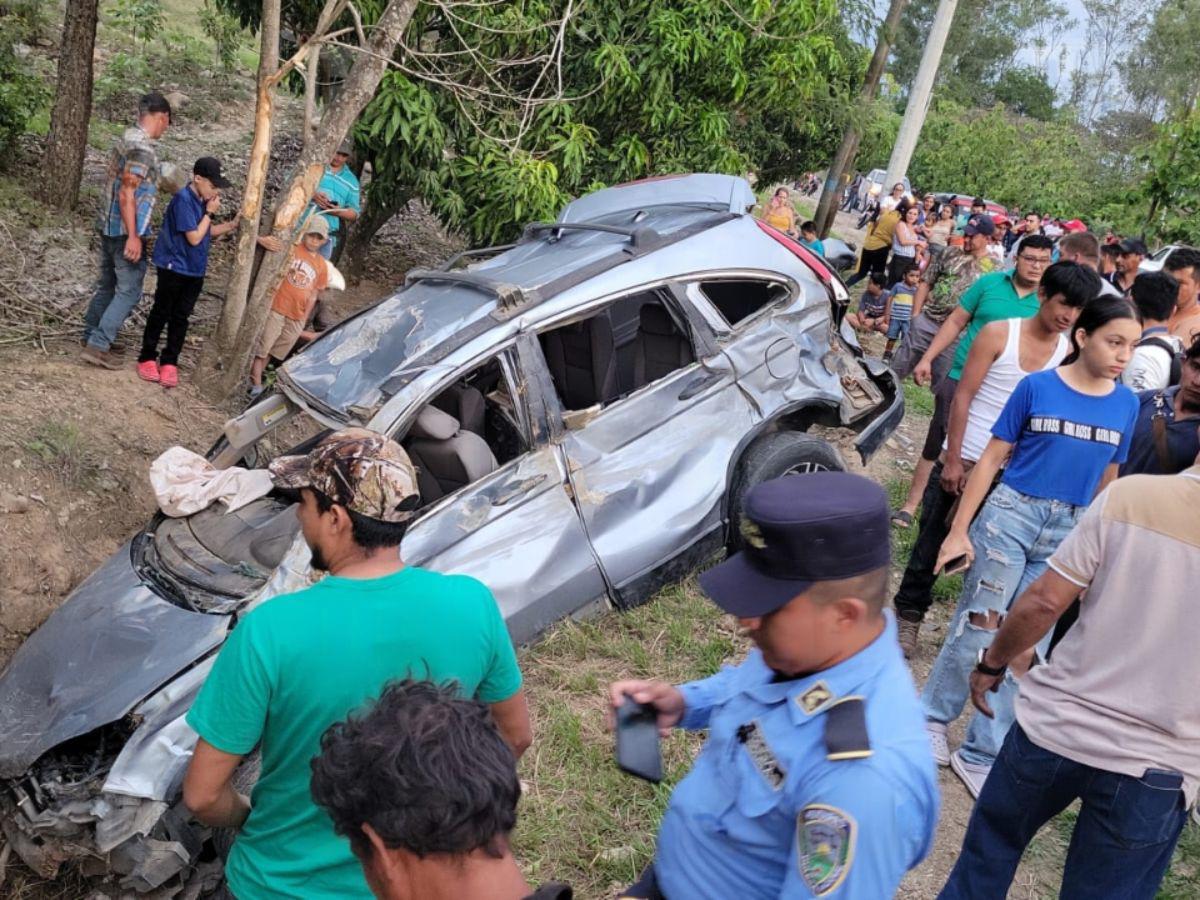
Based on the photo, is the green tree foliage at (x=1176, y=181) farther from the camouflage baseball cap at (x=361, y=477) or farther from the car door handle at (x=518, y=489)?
the camouflage baseball cap at (x=361, y=477)

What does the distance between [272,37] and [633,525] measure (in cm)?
389

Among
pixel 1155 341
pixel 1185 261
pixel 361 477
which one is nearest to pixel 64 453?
pixel 361 477

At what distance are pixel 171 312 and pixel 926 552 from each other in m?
4.85

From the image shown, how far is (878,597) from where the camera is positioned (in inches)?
65.0

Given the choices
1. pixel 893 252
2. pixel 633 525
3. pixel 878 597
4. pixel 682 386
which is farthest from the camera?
pixel 893 252

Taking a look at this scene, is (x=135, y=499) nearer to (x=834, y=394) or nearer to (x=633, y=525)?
(x=633, y=525)

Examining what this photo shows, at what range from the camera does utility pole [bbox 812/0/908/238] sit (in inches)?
510

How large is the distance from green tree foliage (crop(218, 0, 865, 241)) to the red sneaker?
2.50 metres

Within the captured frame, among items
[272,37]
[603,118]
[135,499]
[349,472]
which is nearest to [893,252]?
[603,118]

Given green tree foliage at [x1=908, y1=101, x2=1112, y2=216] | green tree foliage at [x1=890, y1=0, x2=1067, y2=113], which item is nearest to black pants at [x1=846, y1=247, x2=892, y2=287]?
green tree foliage at [x1=908, y1=101, x2=1112, y2=216]

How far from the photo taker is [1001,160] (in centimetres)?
3197

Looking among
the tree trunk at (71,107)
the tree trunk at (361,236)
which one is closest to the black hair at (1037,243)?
the tree trunk at (361,236)

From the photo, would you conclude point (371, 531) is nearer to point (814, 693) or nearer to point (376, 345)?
point (814, 693)

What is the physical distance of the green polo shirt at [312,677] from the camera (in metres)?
1.94
